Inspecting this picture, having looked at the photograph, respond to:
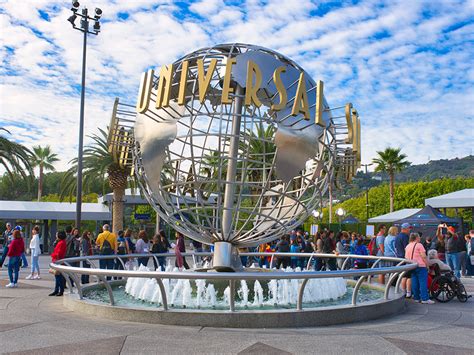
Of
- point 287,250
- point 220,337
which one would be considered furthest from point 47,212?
point 220,337

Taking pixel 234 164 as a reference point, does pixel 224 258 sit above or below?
below

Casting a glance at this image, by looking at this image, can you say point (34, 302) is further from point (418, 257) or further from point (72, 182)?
point (72, 182)

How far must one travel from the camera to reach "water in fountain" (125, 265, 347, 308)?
8328 millimetres

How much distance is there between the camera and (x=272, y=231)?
9.34 m

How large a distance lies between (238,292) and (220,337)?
265cm

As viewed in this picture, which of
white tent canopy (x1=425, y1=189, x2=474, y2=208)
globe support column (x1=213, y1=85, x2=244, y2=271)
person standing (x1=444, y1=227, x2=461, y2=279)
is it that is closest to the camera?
globe support column (x1=213, y1=85, x2=244, y2=271)

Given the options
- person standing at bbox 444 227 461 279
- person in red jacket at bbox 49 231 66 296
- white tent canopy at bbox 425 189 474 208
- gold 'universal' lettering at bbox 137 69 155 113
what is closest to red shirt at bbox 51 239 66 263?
person in red jacket at bbox 49 231 66 296

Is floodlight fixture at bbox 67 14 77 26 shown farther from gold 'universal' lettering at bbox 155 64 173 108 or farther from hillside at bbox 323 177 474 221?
hillside at bbox 323 177 474 221

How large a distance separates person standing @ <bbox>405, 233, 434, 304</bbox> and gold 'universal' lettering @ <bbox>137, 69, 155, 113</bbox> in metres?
5.90

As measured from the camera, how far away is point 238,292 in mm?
8836

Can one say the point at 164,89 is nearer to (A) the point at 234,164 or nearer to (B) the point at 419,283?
(A) the point at 234,164

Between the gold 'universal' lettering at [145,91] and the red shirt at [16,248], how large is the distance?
5419 millimetres

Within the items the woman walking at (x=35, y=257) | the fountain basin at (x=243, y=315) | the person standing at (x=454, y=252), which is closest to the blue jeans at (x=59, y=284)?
the fountain basin at (x=243, y=315)

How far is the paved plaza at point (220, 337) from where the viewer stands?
5652 mm
